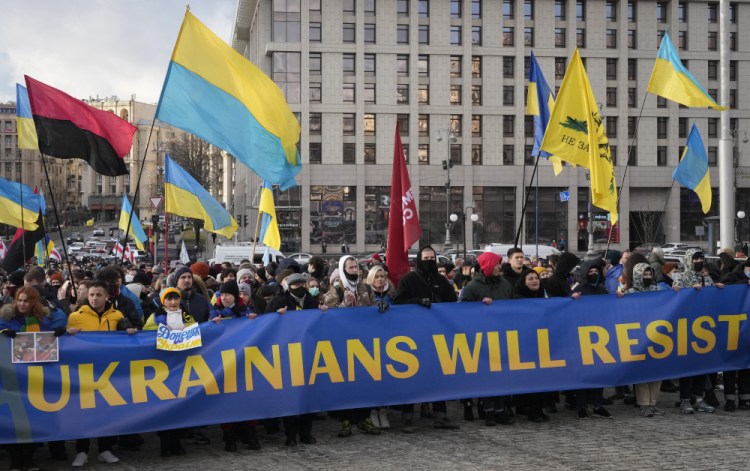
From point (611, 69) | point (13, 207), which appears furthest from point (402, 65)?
point (13, 207)

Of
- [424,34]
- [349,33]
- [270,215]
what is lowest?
[270,215]

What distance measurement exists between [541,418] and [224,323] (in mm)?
3601

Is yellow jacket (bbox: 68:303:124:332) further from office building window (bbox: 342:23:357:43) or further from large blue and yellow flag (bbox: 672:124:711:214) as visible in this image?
office building window (bbox: 342:23:357:43)

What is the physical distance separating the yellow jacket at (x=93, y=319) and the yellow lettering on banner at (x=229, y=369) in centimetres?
106

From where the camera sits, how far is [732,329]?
1012 cm

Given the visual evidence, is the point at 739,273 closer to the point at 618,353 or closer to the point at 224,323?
the point at 618,353

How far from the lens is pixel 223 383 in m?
8.25

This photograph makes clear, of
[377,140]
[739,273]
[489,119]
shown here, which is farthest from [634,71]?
[739,273]

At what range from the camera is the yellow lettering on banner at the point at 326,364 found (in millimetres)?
8578

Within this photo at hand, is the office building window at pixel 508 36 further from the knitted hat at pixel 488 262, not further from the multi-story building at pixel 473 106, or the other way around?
the knitted hat at pixel 488 262

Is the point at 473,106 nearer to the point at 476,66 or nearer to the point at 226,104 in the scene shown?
the point at 476,66

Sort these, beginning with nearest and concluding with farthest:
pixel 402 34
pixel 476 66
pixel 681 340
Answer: pixel 681 340
pixel 402 34
pixel 476 66

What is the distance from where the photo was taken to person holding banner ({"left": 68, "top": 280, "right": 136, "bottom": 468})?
7.97 m

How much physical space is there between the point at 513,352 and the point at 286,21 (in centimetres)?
5748
